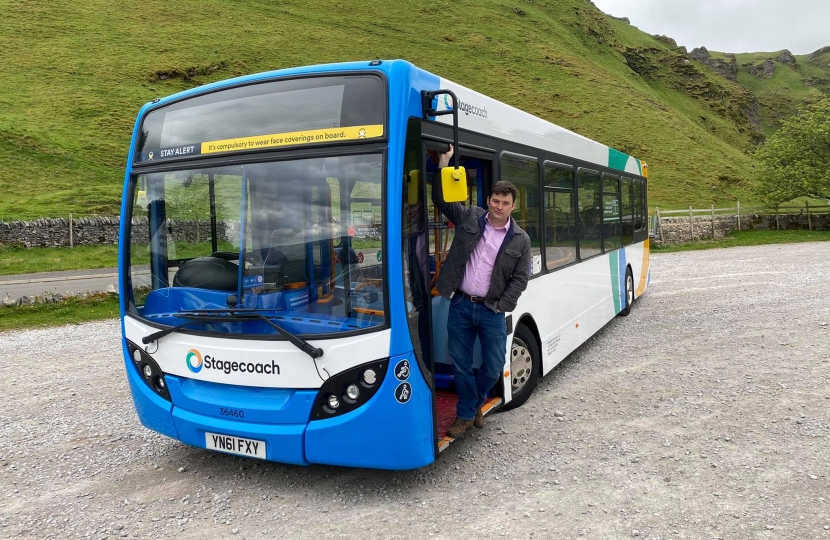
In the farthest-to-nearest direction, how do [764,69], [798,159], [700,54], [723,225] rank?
[764,69] → [700,54] → [798,159] → [723,225]

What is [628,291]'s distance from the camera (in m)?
10.5

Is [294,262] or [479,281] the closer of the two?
[294,262]

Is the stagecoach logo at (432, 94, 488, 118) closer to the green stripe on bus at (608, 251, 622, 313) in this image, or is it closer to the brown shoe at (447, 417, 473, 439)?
the brown shoe at (447, 417, 473, 439)

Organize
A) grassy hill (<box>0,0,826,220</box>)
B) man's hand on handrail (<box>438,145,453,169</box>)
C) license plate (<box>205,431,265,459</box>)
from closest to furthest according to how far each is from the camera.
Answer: license plate (<box>205,431,265,459</box>) → man's hand on handrail (<box>438,145,453,169</box>) → grassy hill (<box>0,0,826,220</box>)

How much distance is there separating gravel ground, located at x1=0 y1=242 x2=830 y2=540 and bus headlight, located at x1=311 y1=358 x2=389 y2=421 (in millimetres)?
708

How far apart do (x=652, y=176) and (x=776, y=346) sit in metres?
47.1

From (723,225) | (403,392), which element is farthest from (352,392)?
(723,225)

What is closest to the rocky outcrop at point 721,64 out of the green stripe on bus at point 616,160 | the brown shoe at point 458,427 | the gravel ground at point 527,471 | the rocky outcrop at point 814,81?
the rocky outcrop at point 814,81

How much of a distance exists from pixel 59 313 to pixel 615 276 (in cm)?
1103

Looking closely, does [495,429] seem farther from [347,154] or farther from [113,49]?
[113,49]

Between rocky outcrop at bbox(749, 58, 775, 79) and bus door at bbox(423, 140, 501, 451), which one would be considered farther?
rocky outcrop at bbox(749, 58, 775, 79)

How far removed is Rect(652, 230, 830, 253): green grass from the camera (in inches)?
1086

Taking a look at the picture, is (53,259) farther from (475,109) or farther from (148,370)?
(475,109)

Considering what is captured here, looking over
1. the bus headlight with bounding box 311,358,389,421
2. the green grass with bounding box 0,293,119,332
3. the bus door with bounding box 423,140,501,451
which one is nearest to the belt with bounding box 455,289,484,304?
the bus door with bounding box 423,140,501,451
